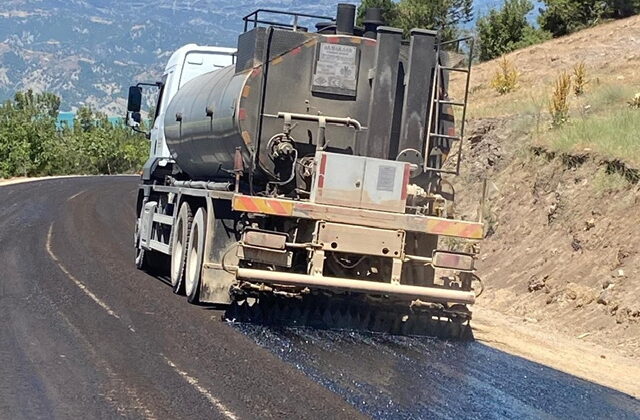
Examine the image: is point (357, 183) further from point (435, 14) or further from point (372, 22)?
point (435, 14)

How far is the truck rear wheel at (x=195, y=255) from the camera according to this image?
483 inches

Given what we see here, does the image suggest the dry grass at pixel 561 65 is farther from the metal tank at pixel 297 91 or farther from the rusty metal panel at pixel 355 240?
the rusty metal panel at pixel 355 240

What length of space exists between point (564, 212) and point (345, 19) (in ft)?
20.2

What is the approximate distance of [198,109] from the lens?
1366 cm

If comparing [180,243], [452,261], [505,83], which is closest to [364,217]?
[452,261]

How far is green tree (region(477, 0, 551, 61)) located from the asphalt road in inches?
1440

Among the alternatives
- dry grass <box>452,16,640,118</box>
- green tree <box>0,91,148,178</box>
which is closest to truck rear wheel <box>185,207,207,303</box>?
dry grass <box>452,16,640,118</box>

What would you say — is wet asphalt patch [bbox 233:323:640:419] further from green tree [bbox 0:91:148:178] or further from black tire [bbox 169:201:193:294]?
green tree [bbox 0:91:148:178]

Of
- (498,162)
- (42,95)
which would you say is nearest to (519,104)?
(498,162)

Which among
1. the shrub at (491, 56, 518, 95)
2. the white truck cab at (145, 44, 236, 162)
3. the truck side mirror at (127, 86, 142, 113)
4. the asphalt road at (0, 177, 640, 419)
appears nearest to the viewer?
the asphalt road at (0, 177, 640, 419)

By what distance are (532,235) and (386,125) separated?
6.01 meters

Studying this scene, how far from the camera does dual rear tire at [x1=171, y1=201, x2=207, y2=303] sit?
12344mm

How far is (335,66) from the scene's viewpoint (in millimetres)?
11773

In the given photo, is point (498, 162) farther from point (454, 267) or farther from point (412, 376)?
point (412, 376)
